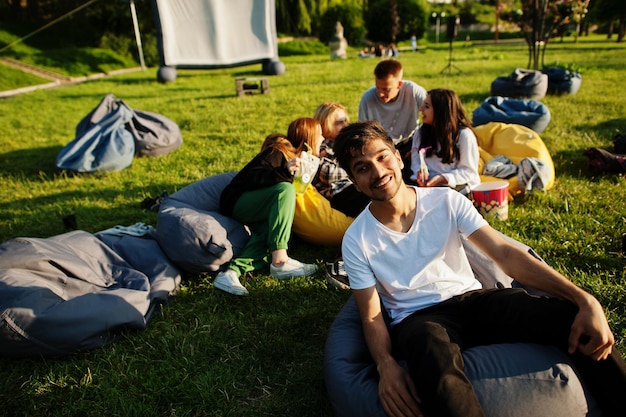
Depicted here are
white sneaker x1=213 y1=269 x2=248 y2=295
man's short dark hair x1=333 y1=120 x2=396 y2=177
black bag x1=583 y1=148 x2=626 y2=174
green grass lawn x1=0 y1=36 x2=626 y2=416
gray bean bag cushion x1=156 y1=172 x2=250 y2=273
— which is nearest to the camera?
man's short dark hair x1=333 y1=120 x2=396 y2=177

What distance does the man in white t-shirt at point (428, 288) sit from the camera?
179cm

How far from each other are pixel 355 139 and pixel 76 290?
2293 millimetres

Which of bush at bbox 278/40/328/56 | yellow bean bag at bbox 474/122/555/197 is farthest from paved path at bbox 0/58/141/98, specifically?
yellow bean bag at bbox 474/122/555/197

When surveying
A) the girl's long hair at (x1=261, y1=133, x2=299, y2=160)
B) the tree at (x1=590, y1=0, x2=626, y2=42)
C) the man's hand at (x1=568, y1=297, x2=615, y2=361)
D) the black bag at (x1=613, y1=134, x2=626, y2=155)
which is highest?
the tree at (x1=590, y1=0, x2=626, y2=42)

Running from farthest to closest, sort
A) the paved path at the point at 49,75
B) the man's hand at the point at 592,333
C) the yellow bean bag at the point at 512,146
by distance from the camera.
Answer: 1. the paved path at the point at 49,75
2. the yellow bean bag at the point at 512,146
3. the man's hand at the point at 592,333

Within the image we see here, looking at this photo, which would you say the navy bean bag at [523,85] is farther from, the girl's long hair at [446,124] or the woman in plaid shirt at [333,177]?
the woman in plaid shirt at [333,177]

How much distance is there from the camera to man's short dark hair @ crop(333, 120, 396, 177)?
2117 mm

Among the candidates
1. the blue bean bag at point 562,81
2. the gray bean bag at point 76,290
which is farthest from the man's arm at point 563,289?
the blue bean bag at point 562,81

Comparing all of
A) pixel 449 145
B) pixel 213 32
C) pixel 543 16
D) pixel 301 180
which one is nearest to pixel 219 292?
pixel 301 180

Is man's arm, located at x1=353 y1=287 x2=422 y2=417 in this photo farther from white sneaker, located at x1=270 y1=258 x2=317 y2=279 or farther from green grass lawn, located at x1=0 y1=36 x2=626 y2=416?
Answer: white sneaker, located at x1=270 y1=258 x2=317 y2=279

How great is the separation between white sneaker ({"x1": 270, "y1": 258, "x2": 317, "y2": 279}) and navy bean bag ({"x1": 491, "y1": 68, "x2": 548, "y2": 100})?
7063mm

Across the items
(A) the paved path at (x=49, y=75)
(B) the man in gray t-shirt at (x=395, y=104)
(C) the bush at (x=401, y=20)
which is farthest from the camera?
(C) the bush at (x=401, y=20)

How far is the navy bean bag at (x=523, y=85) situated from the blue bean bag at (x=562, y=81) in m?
0.73

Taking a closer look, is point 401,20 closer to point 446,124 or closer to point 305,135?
point 446,124
